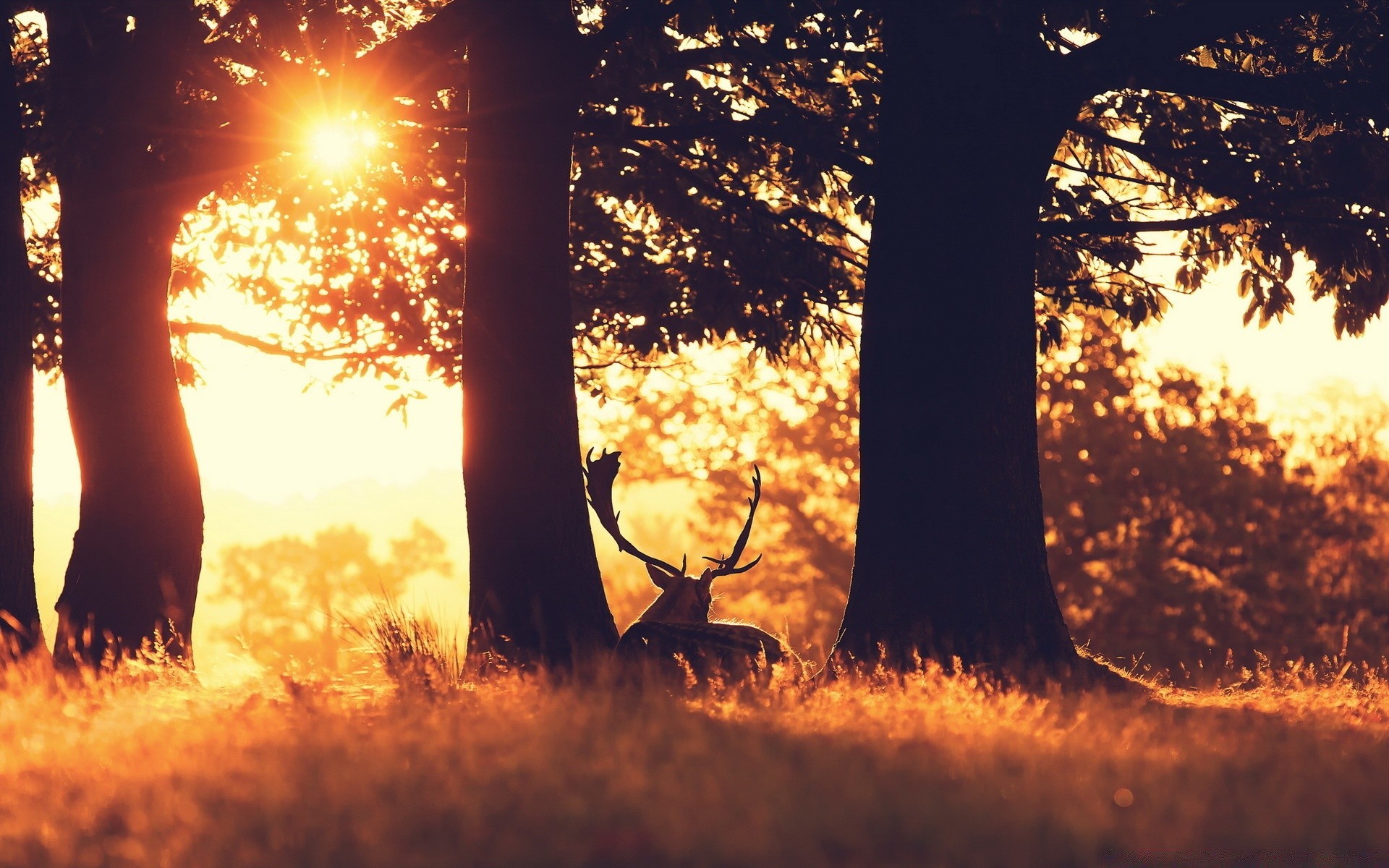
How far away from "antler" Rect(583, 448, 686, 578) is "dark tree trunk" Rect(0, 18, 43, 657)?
439 centimetres

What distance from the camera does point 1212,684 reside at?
10.7m

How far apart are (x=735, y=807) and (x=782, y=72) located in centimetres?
1030

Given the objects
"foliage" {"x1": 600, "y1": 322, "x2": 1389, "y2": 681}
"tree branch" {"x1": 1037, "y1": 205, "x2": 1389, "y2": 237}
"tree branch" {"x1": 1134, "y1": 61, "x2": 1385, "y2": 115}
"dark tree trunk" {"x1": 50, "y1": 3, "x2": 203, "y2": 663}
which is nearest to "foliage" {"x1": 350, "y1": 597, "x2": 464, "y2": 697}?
"dark tree trunk" {"x1": 50, "y1": 3, "x2": 203, "y2": 663}

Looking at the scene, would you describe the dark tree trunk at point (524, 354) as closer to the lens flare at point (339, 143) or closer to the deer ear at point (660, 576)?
the deer ear at point (660, 576)

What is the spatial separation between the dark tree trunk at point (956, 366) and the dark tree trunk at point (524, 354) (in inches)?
87.2

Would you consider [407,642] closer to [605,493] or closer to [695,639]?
[695,639]

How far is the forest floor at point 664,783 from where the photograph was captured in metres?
4.35

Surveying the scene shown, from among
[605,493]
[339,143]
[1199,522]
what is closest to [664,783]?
[605,493]

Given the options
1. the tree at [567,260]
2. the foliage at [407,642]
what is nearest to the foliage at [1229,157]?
the tree at [567,260]

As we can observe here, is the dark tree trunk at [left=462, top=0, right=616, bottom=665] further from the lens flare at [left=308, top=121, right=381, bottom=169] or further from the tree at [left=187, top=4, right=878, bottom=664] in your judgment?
the lens flare at [left=308, top=121, right=381, bottom=169]

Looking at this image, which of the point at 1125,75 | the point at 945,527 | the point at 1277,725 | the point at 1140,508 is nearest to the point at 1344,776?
the point at 1277,725

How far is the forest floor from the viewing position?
4.35m

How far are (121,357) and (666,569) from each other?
525 cm

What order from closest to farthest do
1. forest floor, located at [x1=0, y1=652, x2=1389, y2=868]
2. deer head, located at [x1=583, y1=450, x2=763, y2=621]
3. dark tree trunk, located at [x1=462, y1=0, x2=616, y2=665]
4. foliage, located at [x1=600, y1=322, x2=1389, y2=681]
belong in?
1. forest floor, located at [x1=0, y1=652, x2=1389, y2=868]
2. dark tree trunk, located at [x1=462, y1=0, x2=616, y2=665]
3. deer head, located at [x1=583, y1=450, x2=763, y2=621]
4. foliage, located at [x1=600, y1=322, x2=1389, y2=681]
